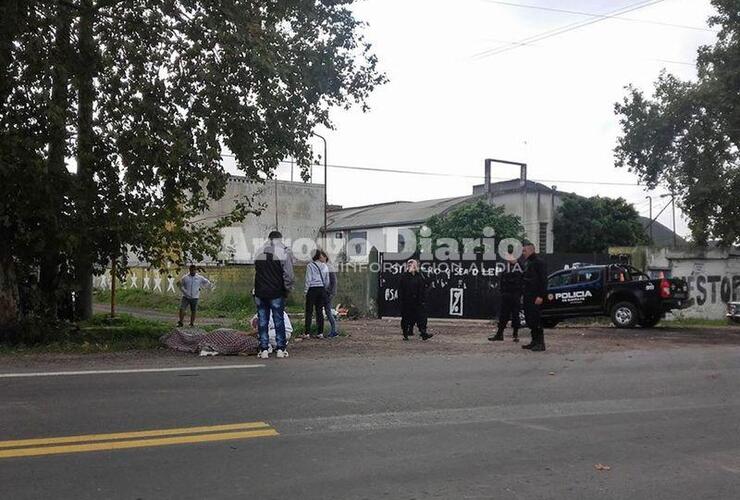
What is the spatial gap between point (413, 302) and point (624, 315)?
23.9 ft

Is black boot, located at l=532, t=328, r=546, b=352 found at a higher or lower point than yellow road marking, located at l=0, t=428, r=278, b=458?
higher

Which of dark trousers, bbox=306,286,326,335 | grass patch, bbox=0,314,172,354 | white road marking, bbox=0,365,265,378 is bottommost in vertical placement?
white road marking, bbox=0,365,265,378

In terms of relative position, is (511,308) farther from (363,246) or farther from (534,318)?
(363,246)

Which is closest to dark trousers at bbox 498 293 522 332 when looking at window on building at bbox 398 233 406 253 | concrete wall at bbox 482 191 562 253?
window on building at bbox 398 233 406 253

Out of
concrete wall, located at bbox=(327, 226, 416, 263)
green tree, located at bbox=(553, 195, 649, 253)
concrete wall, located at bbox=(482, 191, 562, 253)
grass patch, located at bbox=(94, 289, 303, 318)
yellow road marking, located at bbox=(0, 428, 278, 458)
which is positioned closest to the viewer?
yellow road marking, located at bbox=(0, 428, 278, 458)

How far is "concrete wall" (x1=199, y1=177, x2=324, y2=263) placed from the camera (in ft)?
151

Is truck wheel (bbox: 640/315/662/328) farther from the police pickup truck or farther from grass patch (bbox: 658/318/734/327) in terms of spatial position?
grass patch (bbox: 658/318/734/327)

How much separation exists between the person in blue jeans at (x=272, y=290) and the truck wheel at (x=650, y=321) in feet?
38.9

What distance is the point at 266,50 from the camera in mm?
10273

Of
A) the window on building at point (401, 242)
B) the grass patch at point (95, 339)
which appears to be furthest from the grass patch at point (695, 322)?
the window on building at point (401, 242)

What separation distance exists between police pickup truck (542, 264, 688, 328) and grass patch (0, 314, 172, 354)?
35.9ft

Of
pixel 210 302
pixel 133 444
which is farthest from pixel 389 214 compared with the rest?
pixel 133 444

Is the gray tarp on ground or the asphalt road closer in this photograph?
the asphalt road

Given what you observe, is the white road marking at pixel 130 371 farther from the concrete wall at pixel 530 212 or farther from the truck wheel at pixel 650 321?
the concrete wall at pixel 530 212
